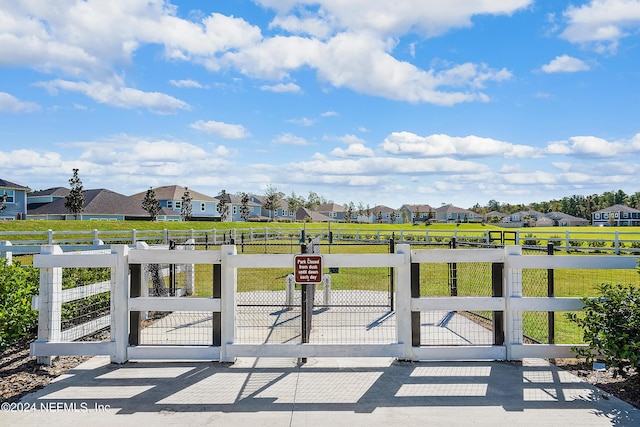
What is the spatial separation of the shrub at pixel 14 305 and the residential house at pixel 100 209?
46903 millimetres

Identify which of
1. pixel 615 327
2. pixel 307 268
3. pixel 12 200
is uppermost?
pixel 12 200

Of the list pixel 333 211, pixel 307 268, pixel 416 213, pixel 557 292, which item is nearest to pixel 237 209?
pixel 333 211

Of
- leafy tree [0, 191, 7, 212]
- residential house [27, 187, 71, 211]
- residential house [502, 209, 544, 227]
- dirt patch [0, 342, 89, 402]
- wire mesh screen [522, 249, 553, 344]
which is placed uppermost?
residential house [27, 187, 71, 211]

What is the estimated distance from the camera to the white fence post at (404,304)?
563cm

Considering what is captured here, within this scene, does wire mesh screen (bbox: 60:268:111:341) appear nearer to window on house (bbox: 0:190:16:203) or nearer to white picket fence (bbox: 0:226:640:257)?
white picket fence (bbox: 0:226:640:257)

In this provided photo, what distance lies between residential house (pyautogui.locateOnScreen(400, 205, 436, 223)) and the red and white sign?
367ft

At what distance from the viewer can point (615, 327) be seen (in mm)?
4887

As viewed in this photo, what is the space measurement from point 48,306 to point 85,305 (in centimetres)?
139

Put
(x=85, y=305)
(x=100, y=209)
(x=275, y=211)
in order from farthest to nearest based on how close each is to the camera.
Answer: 1. (x=275, y=211)
2. (x=100, y=209)
3. (x=85, y=305)

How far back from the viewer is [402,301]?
18.5 ft

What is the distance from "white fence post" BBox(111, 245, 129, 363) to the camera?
5691 millimetres

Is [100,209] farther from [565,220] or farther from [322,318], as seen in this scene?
[565,220]

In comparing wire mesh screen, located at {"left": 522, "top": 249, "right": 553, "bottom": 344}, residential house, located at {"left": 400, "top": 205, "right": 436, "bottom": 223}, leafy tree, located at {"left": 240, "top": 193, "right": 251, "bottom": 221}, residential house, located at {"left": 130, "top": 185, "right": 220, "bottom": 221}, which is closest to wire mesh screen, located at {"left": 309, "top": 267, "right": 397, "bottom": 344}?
wire mesh screen, located at {"left": 522, "top": 249, "right": 553, "bottom": 344}

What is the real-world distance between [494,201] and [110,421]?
162019 mm
